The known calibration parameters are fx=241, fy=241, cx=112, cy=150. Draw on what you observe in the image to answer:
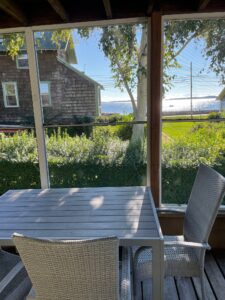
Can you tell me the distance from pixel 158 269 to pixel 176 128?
1.46m

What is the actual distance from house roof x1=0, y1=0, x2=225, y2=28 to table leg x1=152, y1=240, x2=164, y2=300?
1.91 metres

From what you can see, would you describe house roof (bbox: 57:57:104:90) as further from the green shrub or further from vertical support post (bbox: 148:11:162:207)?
vertical support post (bbox: 148:11:162:207)

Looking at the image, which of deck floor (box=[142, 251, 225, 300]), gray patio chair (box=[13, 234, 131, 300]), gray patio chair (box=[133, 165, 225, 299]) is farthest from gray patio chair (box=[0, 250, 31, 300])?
deck floor (box=[142, 251, 225, 300])

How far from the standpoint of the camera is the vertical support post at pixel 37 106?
7.95ft

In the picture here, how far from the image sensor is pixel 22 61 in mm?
2514

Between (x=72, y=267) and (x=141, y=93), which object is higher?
(x=141, y=93)

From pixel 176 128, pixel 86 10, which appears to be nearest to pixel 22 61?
pixel 86 10

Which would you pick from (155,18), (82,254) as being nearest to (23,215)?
(82,254)

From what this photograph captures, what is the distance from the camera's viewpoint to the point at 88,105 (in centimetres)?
254

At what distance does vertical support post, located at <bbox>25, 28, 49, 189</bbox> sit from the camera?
242 centimetres

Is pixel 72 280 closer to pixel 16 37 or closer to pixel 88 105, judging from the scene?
pixel 88 105

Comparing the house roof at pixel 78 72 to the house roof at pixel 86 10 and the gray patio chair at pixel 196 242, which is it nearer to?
the house roof at pixel 86 10

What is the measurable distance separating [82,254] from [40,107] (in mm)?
1925

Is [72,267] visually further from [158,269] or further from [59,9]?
[59,9]
